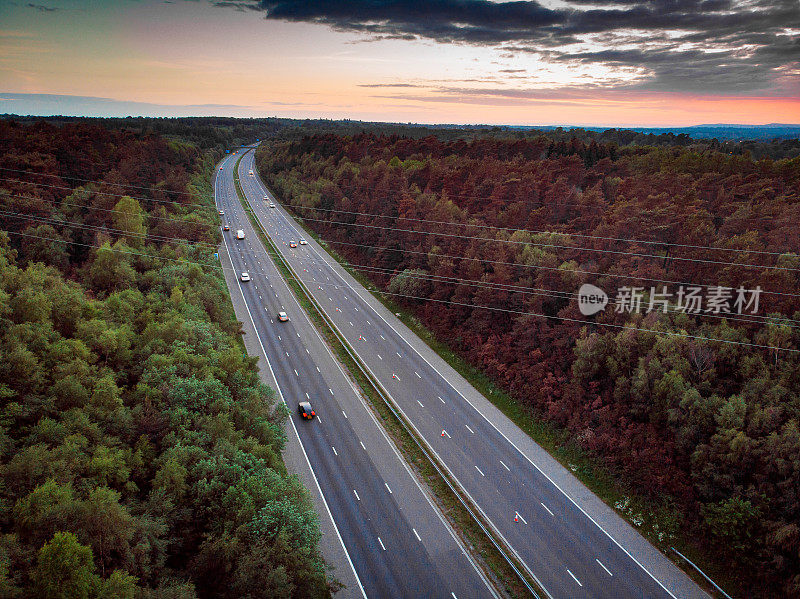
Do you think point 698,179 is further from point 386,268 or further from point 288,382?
point 288,382

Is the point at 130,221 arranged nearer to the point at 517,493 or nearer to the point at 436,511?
the point at 436,511

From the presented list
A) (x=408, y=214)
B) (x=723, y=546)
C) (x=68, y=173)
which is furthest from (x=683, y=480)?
(x=68, y=173)

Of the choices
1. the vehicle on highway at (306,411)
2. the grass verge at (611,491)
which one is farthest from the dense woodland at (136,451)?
the grass verge at (611,491)

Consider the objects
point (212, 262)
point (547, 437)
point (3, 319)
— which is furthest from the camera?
point (212, 262)

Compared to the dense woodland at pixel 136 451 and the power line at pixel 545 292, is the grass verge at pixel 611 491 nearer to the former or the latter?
the power line at pixel 545 292

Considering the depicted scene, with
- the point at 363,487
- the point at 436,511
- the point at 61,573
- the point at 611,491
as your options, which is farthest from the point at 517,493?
the point at 61,573
